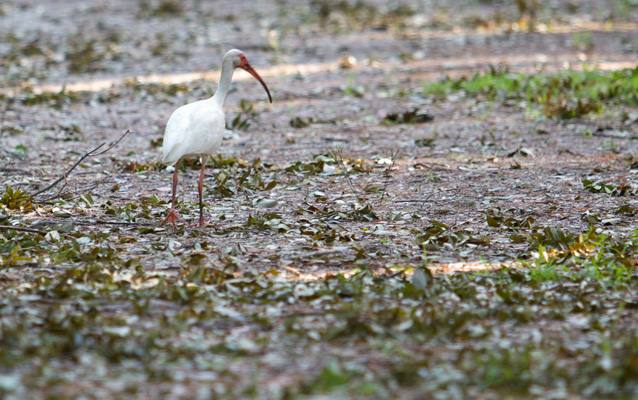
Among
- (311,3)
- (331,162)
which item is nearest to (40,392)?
(331,162)

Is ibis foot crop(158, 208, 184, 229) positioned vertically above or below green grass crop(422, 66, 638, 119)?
above

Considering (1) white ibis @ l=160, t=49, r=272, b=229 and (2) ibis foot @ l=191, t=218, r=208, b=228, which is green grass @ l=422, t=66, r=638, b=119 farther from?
(2) ibis foot @ l=191, t=218, r=208, b=228

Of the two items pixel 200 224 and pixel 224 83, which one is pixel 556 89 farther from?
pixel 200 224

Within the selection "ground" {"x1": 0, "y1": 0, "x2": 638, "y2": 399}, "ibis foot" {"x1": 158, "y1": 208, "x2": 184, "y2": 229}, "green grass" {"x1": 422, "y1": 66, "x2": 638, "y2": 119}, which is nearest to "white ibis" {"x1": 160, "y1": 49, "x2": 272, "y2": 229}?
"ibis foot" {"x1": 158, "y1": 208, "x2": 184, "y2": 229}

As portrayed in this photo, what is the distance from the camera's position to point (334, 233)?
492 centimetres

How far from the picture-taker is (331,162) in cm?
703

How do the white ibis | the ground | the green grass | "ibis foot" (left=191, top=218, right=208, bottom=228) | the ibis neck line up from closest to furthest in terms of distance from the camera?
the ground < the white ibis < "ibis foot" (left=191, top=218, right=208, bottom=228) < the ibis neck < the green grass

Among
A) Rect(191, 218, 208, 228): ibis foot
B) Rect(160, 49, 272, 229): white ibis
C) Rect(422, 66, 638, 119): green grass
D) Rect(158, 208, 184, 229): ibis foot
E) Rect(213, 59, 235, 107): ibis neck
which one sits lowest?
Rect(422, 66, 638, 119): green grass

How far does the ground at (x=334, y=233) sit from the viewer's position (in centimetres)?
310

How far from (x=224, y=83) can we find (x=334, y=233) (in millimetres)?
1476

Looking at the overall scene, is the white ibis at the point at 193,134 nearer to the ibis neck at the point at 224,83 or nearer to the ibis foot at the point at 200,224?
the ibis foot at the point at 200,224

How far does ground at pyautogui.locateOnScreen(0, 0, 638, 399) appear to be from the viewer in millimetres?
3098

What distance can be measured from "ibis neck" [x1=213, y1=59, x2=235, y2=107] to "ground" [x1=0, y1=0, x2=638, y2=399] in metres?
0.84

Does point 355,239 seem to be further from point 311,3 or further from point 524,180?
point 311,3
